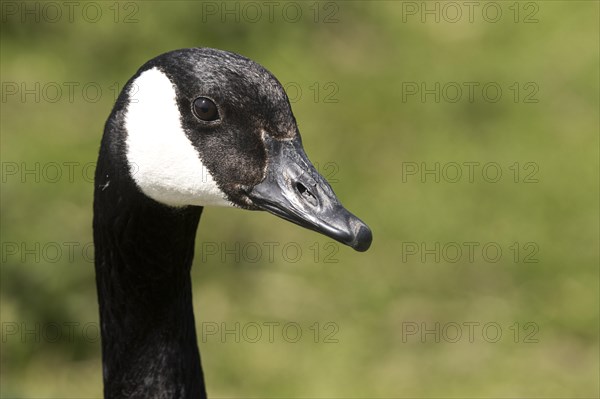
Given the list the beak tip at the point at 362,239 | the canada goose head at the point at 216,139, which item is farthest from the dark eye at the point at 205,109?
the beak tip at the point at 362,239

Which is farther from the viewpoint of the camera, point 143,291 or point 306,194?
point 143,291

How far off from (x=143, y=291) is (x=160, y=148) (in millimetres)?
465

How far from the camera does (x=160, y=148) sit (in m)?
2.22

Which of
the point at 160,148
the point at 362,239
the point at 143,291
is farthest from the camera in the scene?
the point at 143,291

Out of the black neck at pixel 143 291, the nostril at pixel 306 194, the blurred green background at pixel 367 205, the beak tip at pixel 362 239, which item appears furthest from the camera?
the blurred green background at pixel 367 205

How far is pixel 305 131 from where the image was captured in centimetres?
538

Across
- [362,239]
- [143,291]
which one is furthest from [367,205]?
[362,239]

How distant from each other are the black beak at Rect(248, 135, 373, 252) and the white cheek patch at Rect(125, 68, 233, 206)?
0.15 meters

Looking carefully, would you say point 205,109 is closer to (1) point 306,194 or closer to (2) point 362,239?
(1) point 306,194

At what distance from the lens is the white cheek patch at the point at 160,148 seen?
2.21m

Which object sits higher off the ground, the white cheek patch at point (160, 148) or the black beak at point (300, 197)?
the white cheek patch at point (160, 148)

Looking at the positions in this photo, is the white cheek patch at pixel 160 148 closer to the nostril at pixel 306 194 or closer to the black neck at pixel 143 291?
the black neck at pixel 143 291

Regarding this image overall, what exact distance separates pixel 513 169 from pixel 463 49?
3.83 feet

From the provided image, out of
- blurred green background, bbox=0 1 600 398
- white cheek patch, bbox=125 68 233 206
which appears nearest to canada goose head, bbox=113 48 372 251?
white cheek patch, bbox=125 68 233 206
